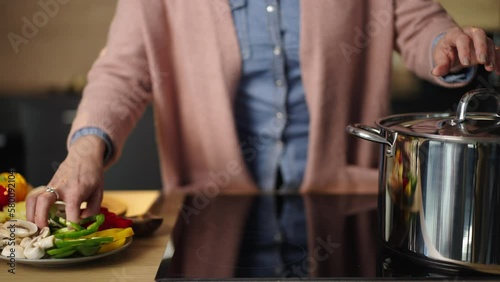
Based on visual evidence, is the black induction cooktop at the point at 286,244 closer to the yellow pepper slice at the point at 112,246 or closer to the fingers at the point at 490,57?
the yellow pepper slice at the point at 112,246

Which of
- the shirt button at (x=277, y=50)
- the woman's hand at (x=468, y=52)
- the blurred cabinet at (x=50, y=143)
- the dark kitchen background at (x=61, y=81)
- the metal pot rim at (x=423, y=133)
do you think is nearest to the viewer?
the metal pot rim at (x=423, y=133)

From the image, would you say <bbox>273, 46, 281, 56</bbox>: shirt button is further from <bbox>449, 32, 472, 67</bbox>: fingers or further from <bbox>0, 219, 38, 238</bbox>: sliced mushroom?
<bbox>0, 219, 38, 238</bbox>: sliced mushroom

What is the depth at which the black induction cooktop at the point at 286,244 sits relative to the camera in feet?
2.73

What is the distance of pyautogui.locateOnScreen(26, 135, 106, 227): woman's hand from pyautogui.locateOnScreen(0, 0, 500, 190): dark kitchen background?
481 mm

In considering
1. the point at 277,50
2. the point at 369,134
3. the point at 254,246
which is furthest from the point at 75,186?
the point at 277,50

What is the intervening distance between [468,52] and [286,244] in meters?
0.41

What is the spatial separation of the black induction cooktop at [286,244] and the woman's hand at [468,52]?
11.5 inches

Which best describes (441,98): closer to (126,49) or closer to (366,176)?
(366,176)

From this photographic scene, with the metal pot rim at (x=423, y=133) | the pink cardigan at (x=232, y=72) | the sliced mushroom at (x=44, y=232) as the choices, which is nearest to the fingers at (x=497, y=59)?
the metal pot rim at (x=423, y=133)

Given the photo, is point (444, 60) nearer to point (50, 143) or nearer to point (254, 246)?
point (254, 246)

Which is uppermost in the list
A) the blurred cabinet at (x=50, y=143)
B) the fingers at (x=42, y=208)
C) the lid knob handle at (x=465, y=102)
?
the lid knob handle at (x=465, y=102)

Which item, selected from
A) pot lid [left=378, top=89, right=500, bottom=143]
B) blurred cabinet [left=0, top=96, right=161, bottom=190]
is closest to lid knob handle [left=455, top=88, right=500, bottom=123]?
pot lid [left=378, top=89, right=500, bottom=143]

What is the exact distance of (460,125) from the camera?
85 cm

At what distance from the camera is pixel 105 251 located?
887mm
